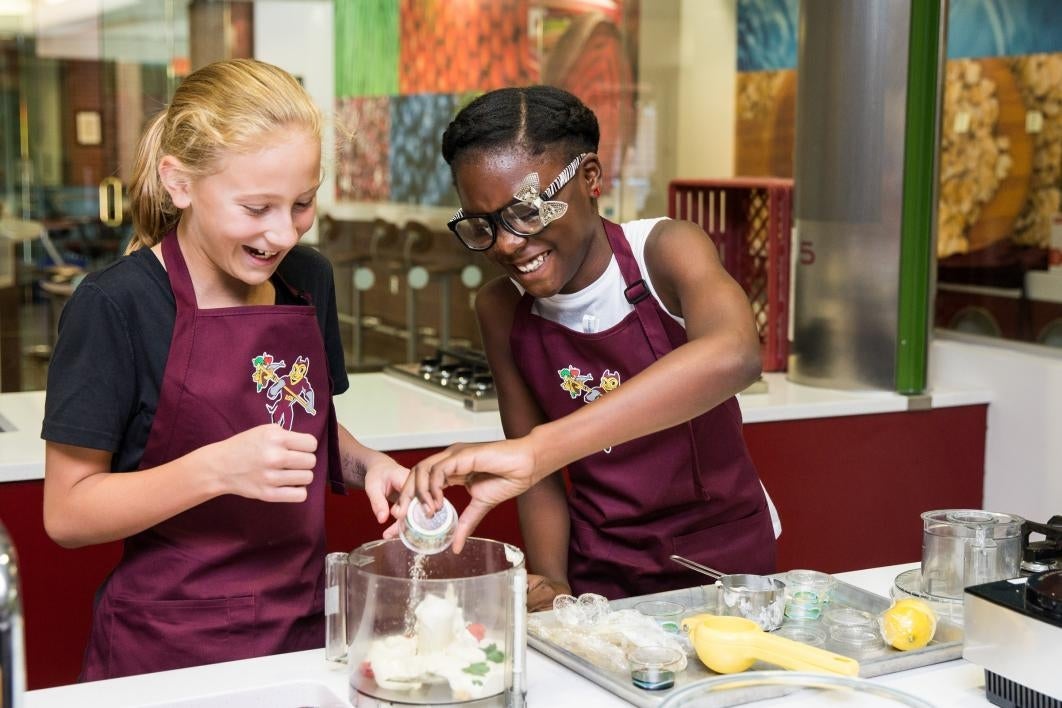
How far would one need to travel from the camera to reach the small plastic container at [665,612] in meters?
1.45

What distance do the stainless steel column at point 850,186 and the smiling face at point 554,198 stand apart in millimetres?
1387

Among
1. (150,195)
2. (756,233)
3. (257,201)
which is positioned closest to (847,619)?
(257,201)

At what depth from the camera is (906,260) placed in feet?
9.63

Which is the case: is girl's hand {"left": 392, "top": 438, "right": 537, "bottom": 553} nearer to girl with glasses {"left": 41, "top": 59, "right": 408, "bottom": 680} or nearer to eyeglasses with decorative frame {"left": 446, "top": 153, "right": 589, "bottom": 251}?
girl with glasses {"left": 41, "top": 59, "right": 408, "bottom": 680}

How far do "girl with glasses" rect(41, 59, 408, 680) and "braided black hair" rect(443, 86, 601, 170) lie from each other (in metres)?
0.21

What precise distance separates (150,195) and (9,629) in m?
0.91

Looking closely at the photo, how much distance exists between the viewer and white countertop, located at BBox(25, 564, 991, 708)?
1.29m

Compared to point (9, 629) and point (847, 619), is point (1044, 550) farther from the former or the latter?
point (9, 629)

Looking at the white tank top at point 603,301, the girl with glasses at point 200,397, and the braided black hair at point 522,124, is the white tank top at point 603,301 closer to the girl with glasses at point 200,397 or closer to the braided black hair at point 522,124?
the braided black hair at point 522,124

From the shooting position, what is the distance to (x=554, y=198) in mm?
1638

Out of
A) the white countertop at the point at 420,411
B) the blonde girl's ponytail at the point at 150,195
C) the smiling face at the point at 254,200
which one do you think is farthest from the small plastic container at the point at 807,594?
the white countertop at the point at 420,411

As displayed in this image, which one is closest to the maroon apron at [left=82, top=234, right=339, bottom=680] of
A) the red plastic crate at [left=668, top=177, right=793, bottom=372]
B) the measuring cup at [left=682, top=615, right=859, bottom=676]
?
the measuring cup at [left=682, top=615, right=859, bottom=676]

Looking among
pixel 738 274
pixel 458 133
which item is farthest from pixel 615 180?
pixel 458 133

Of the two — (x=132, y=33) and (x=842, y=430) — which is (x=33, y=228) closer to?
(x=132, y=33)
